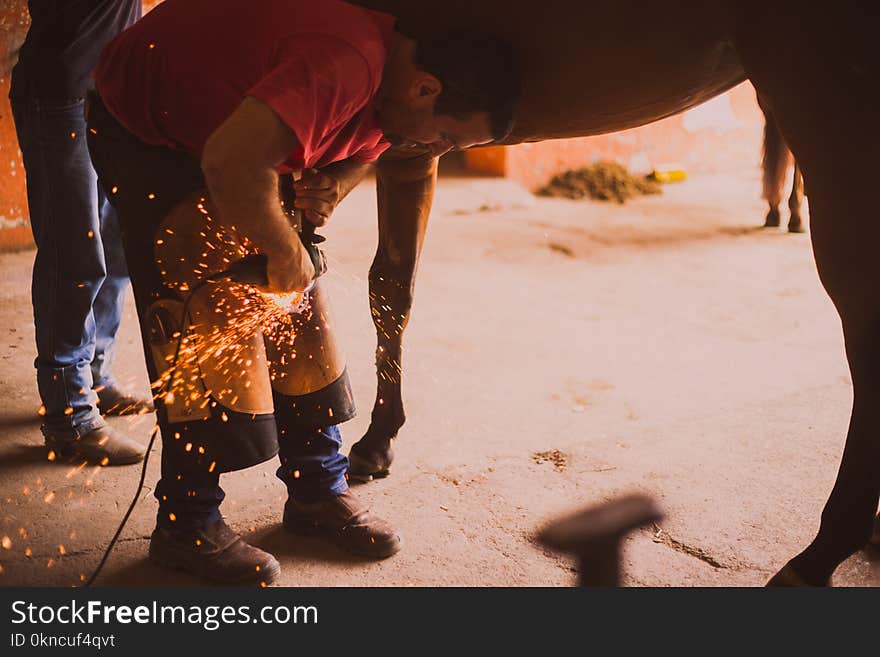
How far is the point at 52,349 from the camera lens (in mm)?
2227

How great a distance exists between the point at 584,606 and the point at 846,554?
1.76ft

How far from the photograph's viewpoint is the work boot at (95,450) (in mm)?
2221

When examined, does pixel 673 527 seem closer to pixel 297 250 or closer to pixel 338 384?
pixel 338 384

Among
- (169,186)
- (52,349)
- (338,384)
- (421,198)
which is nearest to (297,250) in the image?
(169,186)

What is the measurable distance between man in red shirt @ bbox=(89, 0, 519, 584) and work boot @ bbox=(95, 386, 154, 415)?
781 mm

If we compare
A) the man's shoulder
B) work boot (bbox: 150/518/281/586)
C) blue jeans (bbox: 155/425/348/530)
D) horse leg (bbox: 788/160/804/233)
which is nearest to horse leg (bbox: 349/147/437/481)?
blue jeans (bbox: 155/425/348/530)

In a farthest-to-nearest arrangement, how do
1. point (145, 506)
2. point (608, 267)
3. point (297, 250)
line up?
point (608, 267)
point (145, 506)
point (297, 250)

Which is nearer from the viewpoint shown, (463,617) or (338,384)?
(463,617)

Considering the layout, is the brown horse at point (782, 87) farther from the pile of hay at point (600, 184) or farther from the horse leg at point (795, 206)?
the pile of hay at point (600, 184)

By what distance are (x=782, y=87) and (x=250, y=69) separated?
0.91 metres

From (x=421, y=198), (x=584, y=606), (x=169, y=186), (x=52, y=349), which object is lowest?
(x=584, y=606)

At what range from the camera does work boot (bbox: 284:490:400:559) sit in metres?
1.86

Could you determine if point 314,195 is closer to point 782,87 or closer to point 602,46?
point 602,46

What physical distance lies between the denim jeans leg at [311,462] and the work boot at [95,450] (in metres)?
0.52
